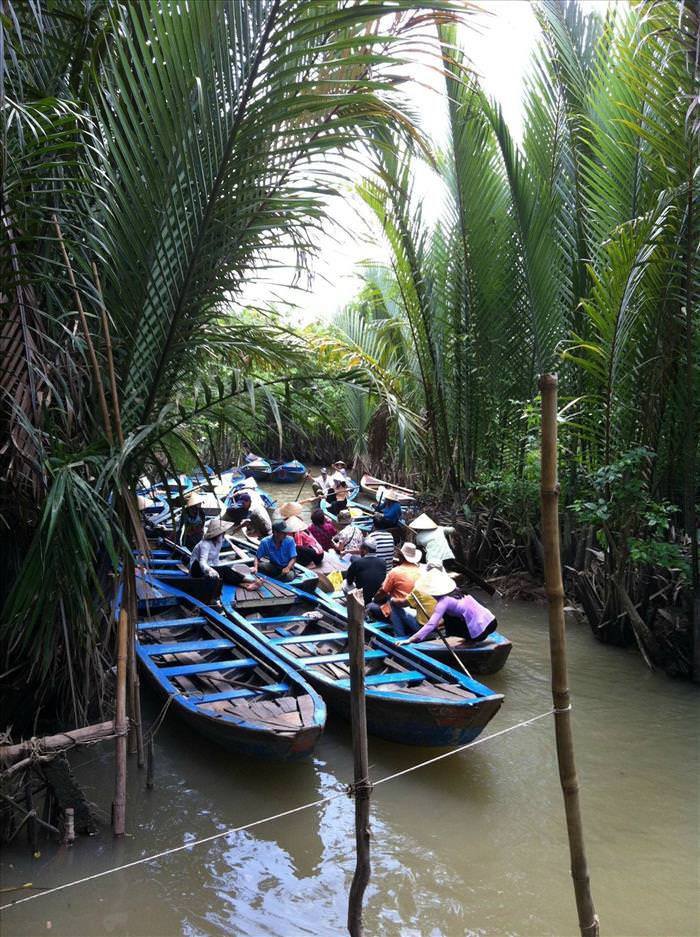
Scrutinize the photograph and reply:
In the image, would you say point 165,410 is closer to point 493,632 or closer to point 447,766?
point 447,766

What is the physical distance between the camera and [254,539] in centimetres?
1153

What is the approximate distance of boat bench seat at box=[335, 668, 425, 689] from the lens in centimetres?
586

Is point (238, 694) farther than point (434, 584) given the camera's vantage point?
No

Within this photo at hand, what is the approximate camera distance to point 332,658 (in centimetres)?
641

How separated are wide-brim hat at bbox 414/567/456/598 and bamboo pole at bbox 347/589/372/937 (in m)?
3.93

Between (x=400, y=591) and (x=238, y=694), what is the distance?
214 cm

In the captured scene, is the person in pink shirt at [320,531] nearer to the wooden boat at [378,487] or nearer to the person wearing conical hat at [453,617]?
the wooden boat at [378,487]

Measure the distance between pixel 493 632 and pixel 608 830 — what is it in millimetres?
2321

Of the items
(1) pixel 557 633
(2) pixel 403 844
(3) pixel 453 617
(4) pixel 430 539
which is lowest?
(2) pixel 403 844

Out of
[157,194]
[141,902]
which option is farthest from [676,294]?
[141,902]

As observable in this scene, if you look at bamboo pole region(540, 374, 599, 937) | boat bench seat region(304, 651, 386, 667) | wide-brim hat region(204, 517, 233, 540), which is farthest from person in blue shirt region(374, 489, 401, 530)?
bamboo pole region(540, 374, 599, 937)

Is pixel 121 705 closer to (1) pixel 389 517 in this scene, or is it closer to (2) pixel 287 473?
(1) pixel 389 517

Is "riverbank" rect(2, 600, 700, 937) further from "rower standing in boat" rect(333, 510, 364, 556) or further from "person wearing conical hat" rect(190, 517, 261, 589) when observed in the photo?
"rower standing in boat" rect(333, 510, 364, 556)

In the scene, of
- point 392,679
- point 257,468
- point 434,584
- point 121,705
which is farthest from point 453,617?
point 257,468
